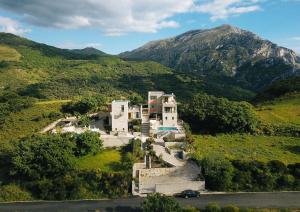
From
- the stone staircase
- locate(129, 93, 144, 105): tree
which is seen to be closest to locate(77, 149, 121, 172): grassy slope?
the stone staircase

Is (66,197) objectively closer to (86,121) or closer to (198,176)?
(198,176)

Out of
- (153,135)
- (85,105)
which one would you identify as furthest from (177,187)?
(85,105)

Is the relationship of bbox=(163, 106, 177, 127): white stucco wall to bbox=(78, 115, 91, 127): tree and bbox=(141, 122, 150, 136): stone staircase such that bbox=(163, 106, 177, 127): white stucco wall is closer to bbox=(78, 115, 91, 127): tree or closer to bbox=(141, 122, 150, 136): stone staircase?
bbox=(141, 122, 150, 136): stone staircase

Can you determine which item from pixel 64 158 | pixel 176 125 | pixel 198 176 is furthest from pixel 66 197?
pixel 176 125

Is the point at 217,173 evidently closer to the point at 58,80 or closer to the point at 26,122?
the point at 26,122

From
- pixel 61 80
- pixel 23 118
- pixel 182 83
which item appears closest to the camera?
pixel 23 118

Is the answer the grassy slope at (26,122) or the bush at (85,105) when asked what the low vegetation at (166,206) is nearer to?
the grassy slope at (26,122)
